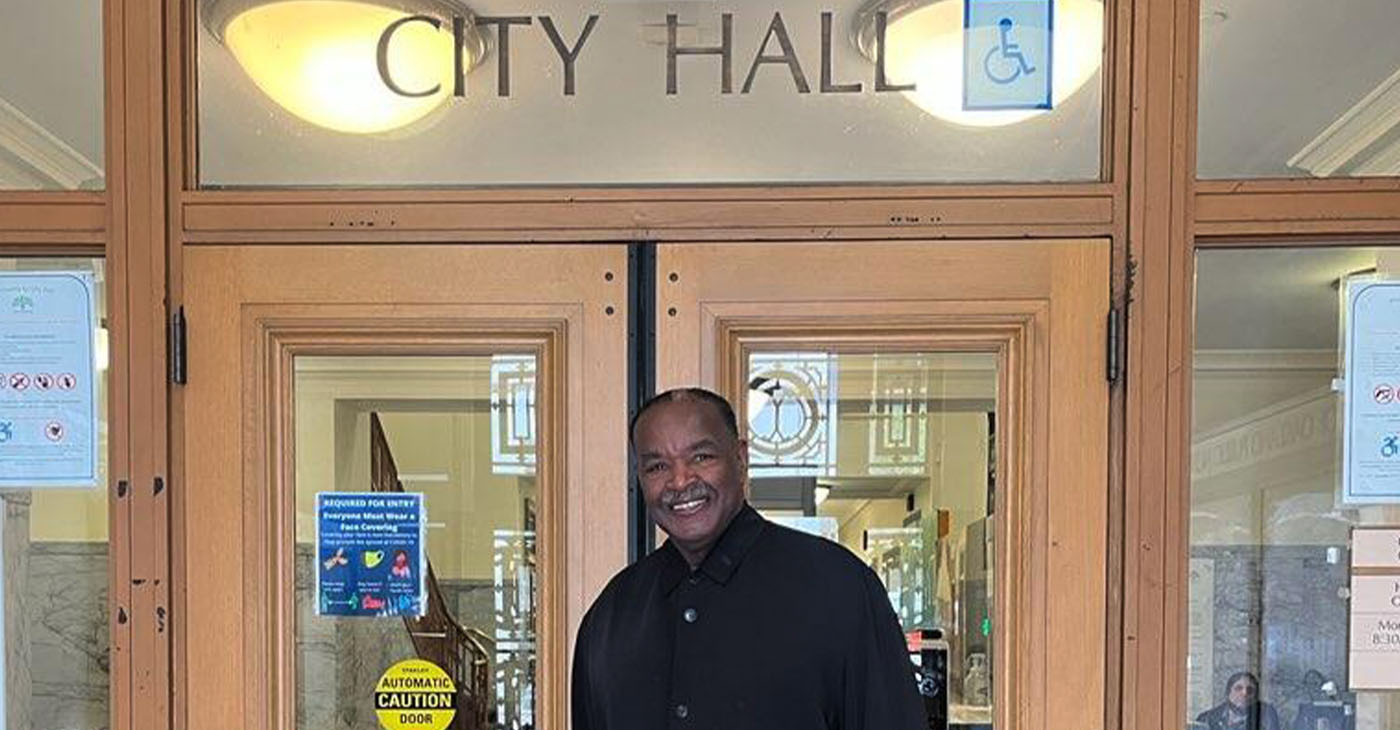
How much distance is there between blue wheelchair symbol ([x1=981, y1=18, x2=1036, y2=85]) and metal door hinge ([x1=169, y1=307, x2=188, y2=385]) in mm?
1585

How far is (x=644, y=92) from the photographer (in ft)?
7.96

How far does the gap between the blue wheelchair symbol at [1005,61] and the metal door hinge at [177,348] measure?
5.20 feet

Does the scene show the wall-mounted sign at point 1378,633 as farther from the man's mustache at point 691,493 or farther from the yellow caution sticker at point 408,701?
the yellow caution sticker at point 408,701

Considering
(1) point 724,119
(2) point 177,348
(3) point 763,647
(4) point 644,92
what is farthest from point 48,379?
(3) point 763,647

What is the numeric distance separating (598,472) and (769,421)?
1.11 ft

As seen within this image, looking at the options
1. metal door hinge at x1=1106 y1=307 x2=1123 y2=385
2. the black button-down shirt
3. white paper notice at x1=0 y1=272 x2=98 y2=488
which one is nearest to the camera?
the black button-down shirt

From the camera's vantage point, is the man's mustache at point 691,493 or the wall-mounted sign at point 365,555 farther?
the wall-mounted sign at point 365,555

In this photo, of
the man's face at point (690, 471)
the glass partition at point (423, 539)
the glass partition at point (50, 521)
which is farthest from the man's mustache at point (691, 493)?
the glass partition at point (50, 521)

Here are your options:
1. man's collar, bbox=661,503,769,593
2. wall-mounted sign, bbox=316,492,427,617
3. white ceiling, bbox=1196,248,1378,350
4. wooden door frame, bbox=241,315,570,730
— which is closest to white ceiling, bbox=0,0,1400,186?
white ceiling, bbox=1196,248,1378,350

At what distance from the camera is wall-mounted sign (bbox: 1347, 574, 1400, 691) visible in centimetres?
238

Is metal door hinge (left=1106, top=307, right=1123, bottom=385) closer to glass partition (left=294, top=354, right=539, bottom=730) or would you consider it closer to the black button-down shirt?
the black button-down shirt

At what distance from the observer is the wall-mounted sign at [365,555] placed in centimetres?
241

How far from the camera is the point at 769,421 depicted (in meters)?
2.41

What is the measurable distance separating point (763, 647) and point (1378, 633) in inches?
51.2
